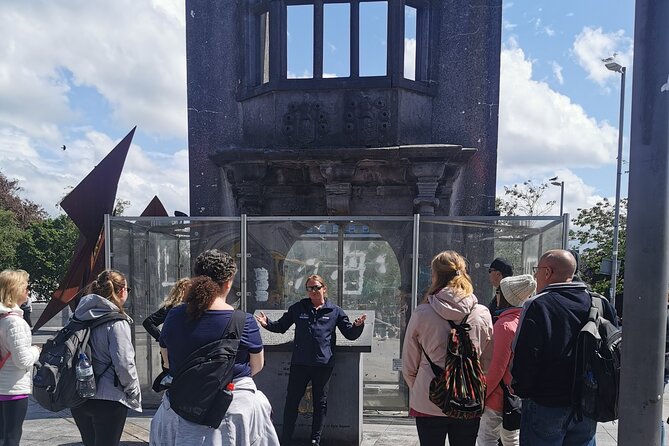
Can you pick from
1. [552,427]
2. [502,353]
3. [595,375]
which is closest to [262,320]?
[502,353]

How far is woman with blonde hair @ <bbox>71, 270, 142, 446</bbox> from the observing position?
337cm

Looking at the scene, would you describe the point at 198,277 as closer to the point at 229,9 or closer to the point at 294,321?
the point at 294,321

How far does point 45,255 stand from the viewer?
68.5ft

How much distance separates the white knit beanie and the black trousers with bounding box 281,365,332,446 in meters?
1.80

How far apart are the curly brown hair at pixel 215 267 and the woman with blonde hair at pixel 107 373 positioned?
97 cm

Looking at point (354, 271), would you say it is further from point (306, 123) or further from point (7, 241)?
point (7, 241)

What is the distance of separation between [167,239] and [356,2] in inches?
191

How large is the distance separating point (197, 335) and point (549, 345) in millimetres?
1929

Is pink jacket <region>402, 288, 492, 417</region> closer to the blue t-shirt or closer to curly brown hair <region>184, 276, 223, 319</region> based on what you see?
the blue t-shirt

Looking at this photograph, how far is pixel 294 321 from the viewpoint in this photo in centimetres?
459

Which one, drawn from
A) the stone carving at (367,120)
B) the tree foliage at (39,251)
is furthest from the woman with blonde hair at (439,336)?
the tree foliage at (39,251)

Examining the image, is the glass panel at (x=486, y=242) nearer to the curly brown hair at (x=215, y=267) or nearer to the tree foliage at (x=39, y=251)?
the curly brown hair at (x=215, y=267)

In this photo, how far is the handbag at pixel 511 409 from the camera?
11.1ft

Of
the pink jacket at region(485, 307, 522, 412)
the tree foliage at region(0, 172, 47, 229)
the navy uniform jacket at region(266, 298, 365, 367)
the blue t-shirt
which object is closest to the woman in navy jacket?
the navy uniform jacket at region(266, 298, 365, 367)
